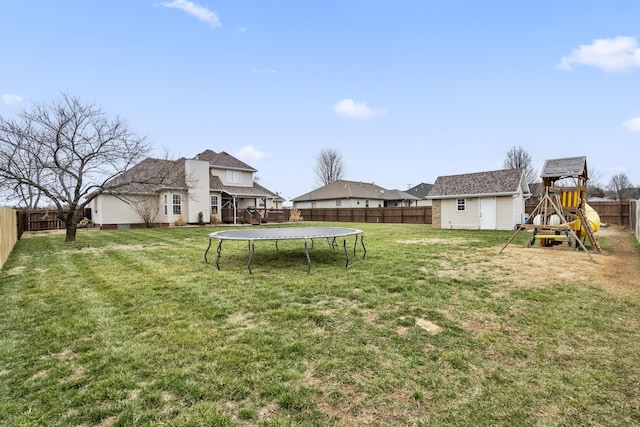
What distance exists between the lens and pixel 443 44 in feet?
46.0

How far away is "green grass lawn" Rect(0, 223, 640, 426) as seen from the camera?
2.17 m

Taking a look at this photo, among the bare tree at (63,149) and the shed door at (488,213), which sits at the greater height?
the bare tree at (63,149)

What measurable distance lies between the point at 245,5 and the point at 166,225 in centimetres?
1581

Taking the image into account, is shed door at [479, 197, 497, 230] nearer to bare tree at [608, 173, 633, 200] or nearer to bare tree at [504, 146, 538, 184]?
bare tree at [504, 146, 538, 184]

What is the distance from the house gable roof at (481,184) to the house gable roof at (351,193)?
15011 millimetres

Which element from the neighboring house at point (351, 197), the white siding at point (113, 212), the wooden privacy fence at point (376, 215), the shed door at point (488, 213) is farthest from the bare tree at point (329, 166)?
the white siding at point (113, 212)

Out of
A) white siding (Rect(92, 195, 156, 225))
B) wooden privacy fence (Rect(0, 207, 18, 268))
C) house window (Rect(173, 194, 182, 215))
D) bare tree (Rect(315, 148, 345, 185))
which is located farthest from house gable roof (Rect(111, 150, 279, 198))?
bare tree (Rect(315, 148, 345, 185))

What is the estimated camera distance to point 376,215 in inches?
1168

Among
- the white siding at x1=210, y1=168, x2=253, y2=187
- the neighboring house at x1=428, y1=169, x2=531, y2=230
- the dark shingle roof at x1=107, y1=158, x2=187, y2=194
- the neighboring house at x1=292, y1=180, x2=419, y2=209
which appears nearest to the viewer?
the neighboring house at x1=428, y1=169, x2=531, y2=230

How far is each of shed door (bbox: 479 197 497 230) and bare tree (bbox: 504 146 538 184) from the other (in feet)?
83.3

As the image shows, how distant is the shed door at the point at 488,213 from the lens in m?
19.5

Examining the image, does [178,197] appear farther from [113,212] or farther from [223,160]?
[223,160]

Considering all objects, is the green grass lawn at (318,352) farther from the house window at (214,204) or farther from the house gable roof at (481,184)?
the house window at (214,204)

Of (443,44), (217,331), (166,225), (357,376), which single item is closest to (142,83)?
(166,225)
